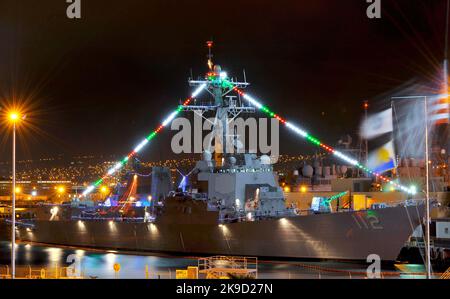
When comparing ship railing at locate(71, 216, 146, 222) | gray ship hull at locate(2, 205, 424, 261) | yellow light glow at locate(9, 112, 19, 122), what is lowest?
gray ship hull at locate(2, 205, 424, 261)

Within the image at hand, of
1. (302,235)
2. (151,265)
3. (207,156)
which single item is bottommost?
(151,265)

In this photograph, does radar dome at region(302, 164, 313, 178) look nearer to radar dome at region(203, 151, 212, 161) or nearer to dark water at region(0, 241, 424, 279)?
radar dome at region(203, 151, 212, 161)

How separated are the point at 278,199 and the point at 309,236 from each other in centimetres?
406

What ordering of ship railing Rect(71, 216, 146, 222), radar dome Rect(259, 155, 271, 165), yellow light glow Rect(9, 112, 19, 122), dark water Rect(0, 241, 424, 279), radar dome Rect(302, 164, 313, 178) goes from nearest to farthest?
yellow light glow Rect(9, 112, 19, 122) → dark water Rect(0, 241, 424, 279) → radar dome Rect(259, 155, 271, 165) → ship railing Rect(71, 216, 146, 222) → radar dome Rect(302, 164, 313, 178)

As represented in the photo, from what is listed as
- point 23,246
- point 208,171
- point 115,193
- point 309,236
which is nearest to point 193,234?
point 208,171

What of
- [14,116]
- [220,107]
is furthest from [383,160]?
[14,116]

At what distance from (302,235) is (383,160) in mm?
26946

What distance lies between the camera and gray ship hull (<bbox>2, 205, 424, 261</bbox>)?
105ft

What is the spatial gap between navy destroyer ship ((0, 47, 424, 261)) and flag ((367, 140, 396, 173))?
19.5 meters

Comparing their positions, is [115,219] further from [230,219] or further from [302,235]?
[302,235]

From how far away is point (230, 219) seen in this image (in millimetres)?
35562

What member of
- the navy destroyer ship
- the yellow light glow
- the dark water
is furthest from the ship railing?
the yellow light glow
